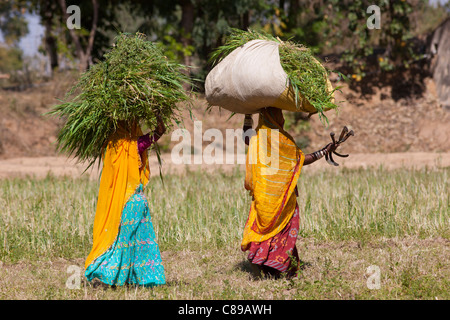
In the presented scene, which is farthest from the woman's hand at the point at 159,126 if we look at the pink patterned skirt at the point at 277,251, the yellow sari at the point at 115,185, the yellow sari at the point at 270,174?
the pink patterned skirt at the point at 277,251

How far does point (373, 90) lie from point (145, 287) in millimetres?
14567

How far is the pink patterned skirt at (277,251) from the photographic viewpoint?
5059mm

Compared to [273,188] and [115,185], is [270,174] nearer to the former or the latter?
[273,188]

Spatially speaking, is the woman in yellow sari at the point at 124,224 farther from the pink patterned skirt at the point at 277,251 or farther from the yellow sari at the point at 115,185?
the pink patterned skirt at the point at 277,251

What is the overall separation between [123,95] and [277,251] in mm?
1821

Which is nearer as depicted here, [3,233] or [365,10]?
[3,233]

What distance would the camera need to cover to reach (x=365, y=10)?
16453 mm

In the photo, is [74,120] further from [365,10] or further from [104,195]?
[365,10]

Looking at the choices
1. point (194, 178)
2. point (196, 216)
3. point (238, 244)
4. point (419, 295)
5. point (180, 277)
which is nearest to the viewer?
point (419, 295)

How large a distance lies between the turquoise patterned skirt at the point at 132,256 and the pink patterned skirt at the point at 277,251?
2.68ft

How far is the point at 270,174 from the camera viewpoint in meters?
5.04

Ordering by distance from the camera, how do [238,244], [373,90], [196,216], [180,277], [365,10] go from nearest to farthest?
[180,277]
[238,244]
[196,216]
[365,10]
[373,90]

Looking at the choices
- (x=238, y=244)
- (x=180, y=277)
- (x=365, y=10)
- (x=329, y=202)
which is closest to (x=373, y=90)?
(x=365, y=10)

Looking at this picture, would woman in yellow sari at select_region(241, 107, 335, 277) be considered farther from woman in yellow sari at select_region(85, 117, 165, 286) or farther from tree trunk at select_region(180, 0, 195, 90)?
tree trunk at select_region(180, 0, 195, 90)
